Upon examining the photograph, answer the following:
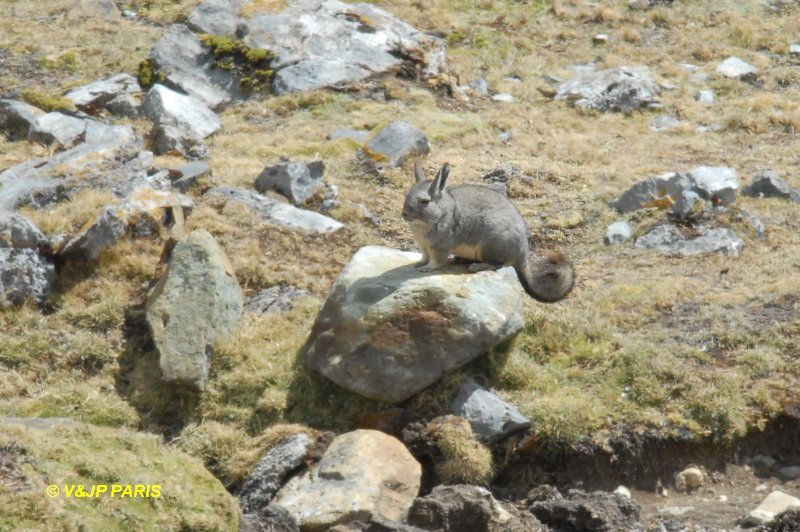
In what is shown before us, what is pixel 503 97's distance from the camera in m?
20.5

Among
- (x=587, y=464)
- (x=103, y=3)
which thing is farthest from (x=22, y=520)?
(x=103, y=3)

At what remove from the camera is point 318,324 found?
10789 mm

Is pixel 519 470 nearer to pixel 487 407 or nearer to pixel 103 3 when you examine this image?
pixel 487 407

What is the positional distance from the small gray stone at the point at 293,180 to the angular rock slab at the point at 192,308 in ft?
10.7

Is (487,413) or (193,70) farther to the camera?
(193,70)

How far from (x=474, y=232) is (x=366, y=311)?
152 cm

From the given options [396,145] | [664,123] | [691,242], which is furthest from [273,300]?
[664,123]

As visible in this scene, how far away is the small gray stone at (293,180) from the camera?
14.7m

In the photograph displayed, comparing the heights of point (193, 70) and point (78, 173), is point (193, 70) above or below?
below

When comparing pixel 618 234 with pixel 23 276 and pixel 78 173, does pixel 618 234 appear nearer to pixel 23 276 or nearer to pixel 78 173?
pixel 78 173

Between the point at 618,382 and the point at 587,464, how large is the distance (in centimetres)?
114

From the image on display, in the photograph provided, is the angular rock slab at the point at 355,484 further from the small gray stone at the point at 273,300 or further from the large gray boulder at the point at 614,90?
the large gray boulder at the point at 614,90

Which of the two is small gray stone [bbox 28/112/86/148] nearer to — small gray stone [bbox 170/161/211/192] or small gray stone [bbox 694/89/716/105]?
small gray stone [bbox 170/161/211/192]

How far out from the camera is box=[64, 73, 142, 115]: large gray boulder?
1781cm
